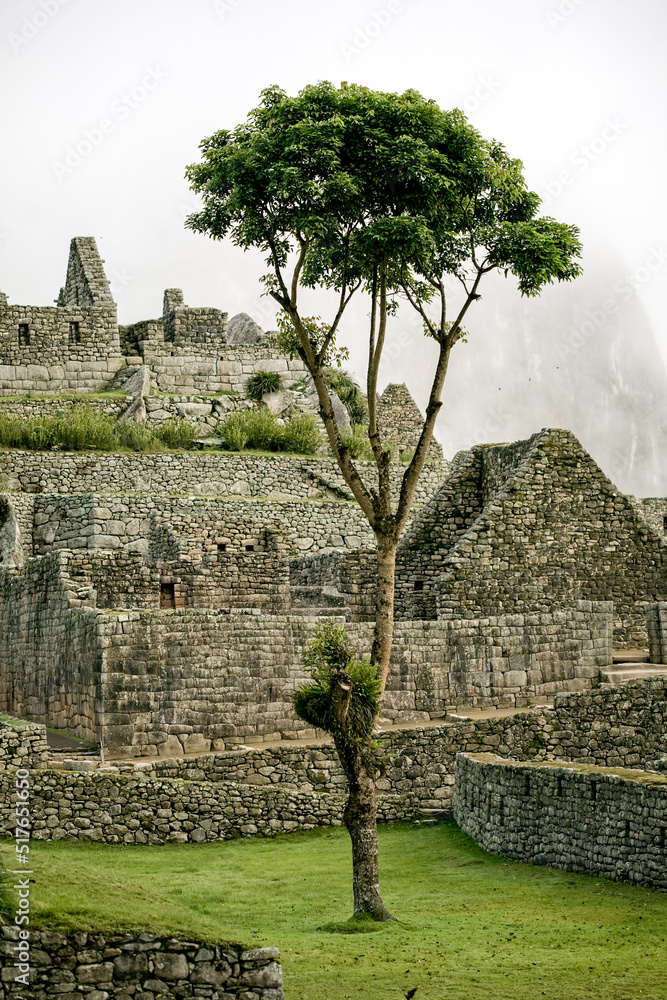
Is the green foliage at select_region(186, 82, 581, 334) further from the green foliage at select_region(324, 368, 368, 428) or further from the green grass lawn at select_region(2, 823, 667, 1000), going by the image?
the green foliage at select_region(324, 368, 368, 428)

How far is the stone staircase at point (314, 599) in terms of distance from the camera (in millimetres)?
23812

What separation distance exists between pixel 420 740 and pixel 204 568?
7198mm

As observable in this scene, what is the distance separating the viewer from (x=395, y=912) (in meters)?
13.2

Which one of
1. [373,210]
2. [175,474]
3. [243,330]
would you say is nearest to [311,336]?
[373,210]

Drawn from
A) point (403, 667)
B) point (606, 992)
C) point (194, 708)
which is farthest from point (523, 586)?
point (606, 992)

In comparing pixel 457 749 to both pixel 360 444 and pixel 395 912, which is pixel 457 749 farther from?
pixel 360 444

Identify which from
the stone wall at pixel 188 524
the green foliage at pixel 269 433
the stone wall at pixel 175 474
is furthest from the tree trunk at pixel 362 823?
the green foliage at pixel 269 433

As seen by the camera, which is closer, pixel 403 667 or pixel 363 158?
pixel 363 158

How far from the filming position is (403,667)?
2011cm

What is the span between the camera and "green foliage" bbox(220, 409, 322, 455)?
33.8 meters

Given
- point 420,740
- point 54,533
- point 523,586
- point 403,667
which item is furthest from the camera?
point 54,533

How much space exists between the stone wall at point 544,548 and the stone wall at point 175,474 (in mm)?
6992

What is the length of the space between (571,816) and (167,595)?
10.9m

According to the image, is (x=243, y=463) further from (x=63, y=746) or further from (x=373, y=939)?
(x=373, y=939)
